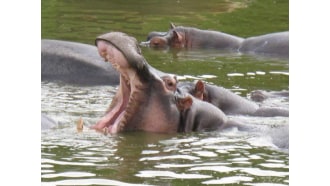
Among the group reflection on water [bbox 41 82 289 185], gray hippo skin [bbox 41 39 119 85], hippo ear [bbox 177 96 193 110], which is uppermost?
gray hippo skin [bbox 41 39 119 85]

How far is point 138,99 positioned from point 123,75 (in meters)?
0.21

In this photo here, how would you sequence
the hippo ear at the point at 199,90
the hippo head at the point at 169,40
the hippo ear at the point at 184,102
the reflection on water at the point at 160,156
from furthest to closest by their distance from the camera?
the hippo head at the point at 169,40 → the hippo ear at the point at 199,90 → the hippo ear at the point at 184,102 → the reflection on water at the point at 160,156

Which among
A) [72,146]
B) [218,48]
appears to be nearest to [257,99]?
[72,146]

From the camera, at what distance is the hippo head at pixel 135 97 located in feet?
20.2

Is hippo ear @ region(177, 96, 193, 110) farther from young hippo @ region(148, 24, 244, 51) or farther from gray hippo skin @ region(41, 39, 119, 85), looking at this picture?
young hippo @ region(148, 24, 244, 51)

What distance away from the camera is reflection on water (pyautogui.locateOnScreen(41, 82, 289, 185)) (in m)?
5.23

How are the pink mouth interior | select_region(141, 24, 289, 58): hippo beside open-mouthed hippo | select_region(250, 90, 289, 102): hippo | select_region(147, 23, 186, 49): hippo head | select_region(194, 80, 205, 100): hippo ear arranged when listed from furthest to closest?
select_region(147, 23, 186, 49): hippo head, select_region(141, 24, 289, 58): hippo beside open-mouthed hippo, select_region(250, 90, 289, 102): hippo, select_region(194, 80, 205, 100): hippo ear, the pink mouth interior

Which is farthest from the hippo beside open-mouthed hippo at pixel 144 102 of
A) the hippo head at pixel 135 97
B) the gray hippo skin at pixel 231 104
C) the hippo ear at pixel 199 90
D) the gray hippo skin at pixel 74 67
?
the gray hippo skin at pixel 74 67

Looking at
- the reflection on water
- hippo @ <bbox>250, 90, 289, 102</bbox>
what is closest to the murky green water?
the reflection on water

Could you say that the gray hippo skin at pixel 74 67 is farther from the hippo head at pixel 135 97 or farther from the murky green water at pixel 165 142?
the hippo head at pixel 135 97

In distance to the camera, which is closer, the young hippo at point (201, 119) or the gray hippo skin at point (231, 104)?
the young hippo at point (201, 119)

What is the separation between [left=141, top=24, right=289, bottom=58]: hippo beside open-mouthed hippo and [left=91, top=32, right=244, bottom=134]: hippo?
5.55m

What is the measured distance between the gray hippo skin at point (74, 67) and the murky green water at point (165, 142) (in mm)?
286
